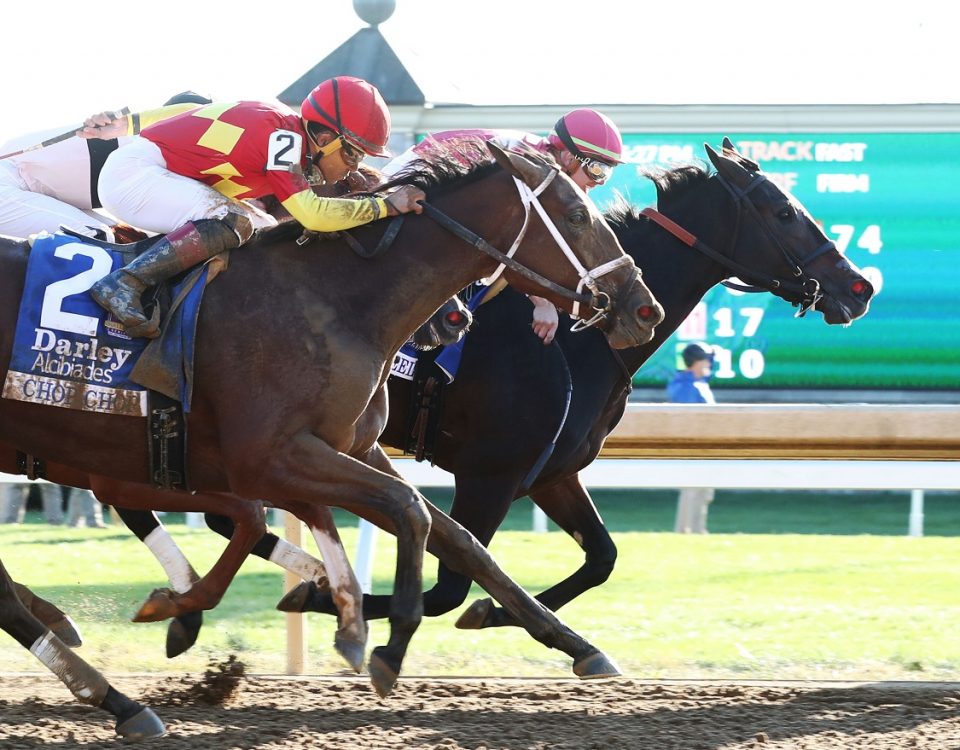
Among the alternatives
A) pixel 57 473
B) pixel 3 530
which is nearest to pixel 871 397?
pixel 3 530

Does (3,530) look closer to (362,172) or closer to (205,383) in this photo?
(362,172)

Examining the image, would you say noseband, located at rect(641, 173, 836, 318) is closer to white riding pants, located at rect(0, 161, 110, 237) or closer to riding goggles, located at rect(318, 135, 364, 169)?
riding goggles, located at rect(318, 135, 364, 169)

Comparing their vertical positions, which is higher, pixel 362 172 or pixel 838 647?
pixel 362 172

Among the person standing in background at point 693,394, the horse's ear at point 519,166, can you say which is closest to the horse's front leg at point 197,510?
the horse's ear at point 519,166

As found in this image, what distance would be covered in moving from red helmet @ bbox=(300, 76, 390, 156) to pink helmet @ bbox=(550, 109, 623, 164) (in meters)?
1.20

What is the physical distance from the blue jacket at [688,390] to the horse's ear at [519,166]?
5.54 metres

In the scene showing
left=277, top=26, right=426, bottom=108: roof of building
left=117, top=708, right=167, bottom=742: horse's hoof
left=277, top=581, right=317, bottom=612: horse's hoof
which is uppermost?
left=277, top=26, right=426, bottom=108: roof of building

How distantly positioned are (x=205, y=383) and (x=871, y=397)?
8.11m

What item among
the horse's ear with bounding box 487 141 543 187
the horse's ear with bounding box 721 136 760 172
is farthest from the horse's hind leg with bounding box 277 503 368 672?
the horse's ear with bounding box 721 136 760 172

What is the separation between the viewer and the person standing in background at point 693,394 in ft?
31.8

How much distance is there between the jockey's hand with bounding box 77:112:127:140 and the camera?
5.12m

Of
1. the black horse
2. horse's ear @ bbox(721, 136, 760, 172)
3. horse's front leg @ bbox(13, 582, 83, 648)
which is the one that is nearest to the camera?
the black horse

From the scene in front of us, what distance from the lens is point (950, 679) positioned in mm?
5449

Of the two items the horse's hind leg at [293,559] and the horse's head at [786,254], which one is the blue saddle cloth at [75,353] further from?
the horse's head at [786,254]
